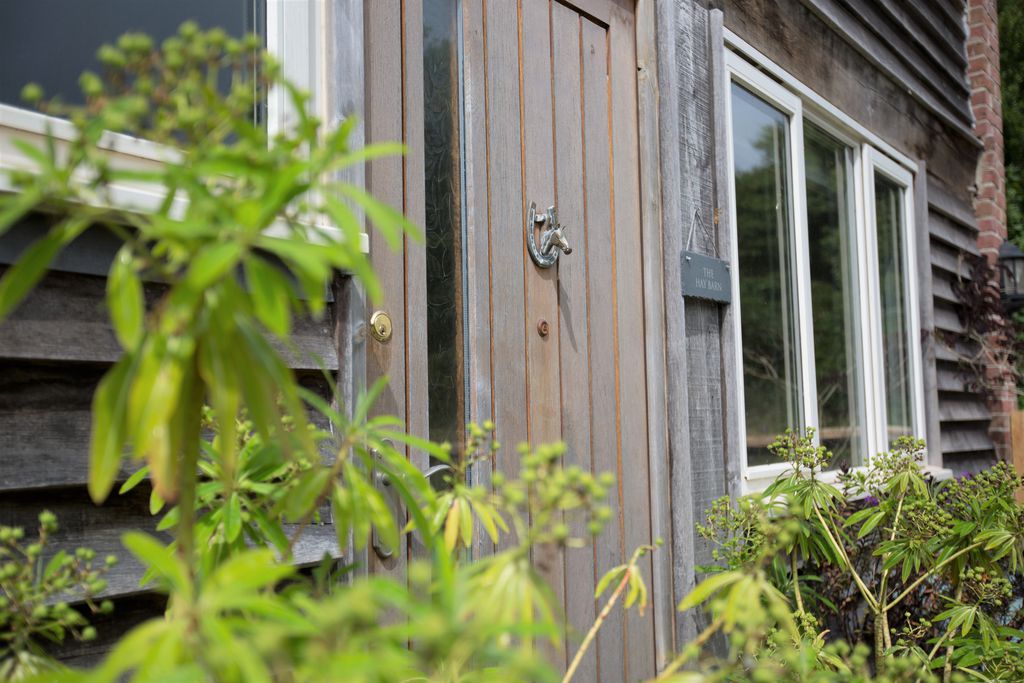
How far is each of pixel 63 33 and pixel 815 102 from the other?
9.96ft

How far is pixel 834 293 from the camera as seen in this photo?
13.2 feet

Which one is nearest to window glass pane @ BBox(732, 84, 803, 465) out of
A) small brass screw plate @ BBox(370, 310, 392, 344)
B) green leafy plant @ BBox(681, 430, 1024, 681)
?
green leafy plant @ BBox(681, 430, 1024, 681)

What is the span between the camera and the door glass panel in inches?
82.3

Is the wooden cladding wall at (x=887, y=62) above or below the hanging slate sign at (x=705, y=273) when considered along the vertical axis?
above

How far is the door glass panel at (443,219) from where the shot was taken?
209cm

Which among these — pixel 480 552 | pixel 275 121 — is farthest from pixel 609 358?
pixel 275 121

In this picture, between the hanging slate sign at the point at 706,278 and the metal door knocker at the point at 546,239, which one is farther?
the hanging slate sign at the point at 706,278

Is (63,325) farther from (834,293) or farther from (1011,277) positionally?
(1011,277)

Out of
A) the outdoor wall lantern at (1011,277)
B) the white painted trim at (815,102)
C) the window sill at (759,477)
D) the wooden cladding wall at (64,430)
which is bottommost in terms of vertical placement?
the window sill at (759,477)

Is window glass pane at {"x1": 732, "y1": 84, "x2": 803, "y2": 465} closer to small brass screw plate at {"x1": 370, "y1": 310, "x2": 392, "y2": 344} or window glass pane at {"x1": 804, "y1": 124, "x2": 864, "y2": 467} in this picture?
window glass pane at {"x1": 804, "y1": 124, "x2": 864, "y2": 467}

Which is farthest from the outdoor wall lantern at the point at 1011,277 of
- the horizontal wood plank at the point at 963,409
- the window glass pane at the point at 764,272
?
the window glass pane at the point at 764,272

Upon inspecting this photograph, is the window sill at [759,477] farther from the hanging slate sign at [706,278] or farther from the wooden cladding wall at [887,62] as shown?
the wooden cladding wall at [887,62]

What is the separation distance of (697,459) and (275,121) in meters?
1.65

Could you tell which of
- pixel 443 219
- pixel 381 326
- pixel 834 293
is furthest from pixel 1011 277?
pixel 381 326
